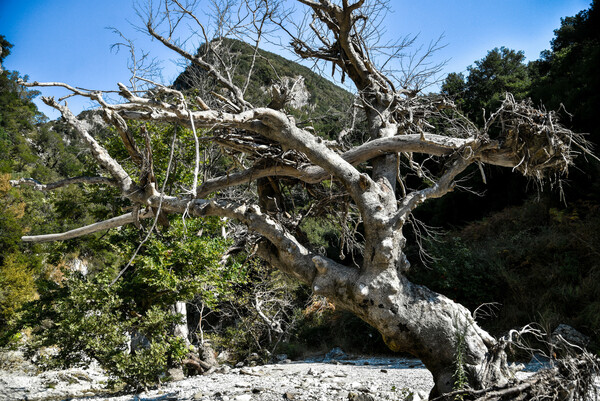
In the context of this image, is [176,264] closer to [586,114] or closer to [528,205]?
[528,205]

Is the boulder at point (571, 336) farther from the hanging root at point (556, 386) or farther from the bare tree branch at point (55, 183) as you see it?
the bare tree branch at point (55, 183)

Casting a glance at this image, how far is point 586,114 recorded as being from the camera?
10398 mm

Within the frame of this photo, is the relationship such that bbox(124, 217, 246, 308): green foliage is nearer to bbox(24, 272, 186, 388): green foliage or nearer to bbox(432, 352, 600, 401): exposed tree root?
bbox(24, 272, 186, 388): green foliage

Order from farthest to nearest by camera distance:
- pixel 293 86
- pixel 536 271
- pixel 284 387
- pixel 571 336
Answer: pixel 536 271
pixel 571 336
pixel 284 387
pixel 293 86

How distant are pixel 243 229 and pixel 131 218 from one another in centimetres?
525

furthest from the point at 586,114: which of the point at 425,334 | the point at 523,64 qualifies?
the point at 425,334

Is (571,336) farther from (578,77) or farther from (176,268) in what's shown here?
(578,77)

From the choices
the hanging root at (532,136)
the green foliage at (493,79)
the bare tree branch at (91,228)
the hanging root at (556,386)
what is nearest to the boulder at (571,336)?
the hanging root at (532,136)

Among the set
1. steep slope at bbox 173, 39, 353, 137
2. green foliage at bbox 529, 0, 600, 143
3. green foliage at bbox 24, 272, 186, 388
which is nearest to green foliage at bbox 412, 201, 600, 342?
green foliage at bbox 529, 0, 600, 143

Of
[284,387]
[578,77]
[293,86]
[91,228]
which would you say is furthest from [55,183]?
[578,77]

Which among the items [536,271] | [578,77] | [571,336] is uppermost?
[578,77]

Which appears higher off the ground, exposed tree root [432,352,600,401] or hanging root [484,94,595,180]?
hanging root [484,94,595,180]

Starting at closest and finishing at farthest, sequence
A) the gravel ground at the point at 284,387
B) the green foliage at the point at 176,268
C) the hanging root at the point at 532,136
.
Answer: the hanging root at the point at 532,136 < the gravel ground at the point at 284,387 < the green foliage at the point at 176,268

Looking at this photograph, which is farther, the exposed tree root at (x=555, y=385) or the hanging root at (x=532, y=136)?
the hanging root at (x=532, y=136)
